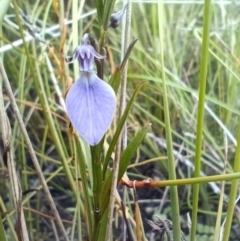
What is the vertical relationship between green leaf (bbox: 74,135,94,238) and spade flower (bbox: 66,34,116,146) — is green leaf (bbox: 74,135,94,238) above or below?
below

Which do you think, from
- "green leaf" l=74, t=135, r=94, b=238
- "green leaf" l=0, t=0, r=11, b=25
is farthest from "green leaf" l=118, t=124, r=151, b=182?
"green leaf" l=0, t=0, r=11, b=25

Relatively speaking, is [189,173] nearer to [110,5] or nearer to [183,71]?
[183,71]

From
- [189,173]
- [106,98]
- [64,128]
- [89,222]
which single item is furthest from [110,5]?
[64,128]

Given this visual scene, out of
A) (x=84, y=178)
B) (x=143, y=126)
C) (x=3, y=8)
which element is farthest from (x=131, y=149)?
(x=143, y=126)

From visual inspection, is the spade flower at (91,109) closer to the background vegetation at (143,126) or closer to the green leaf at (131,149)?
the green leaf at (131,149)

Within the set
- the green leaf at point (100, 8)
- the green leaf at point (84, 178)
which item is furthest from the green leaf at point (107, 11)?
the green leaf at point (84, 178)

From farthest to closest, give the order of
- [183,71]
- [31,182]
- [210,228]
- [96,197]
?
[183,71] < [31,182] < [210,228] < [96,197]

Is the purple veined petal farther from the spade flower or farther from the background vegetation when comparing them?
the background vegetation

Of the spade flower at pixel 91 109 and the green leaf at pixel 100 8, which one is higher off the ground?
the green leaf at pixel 100 8
